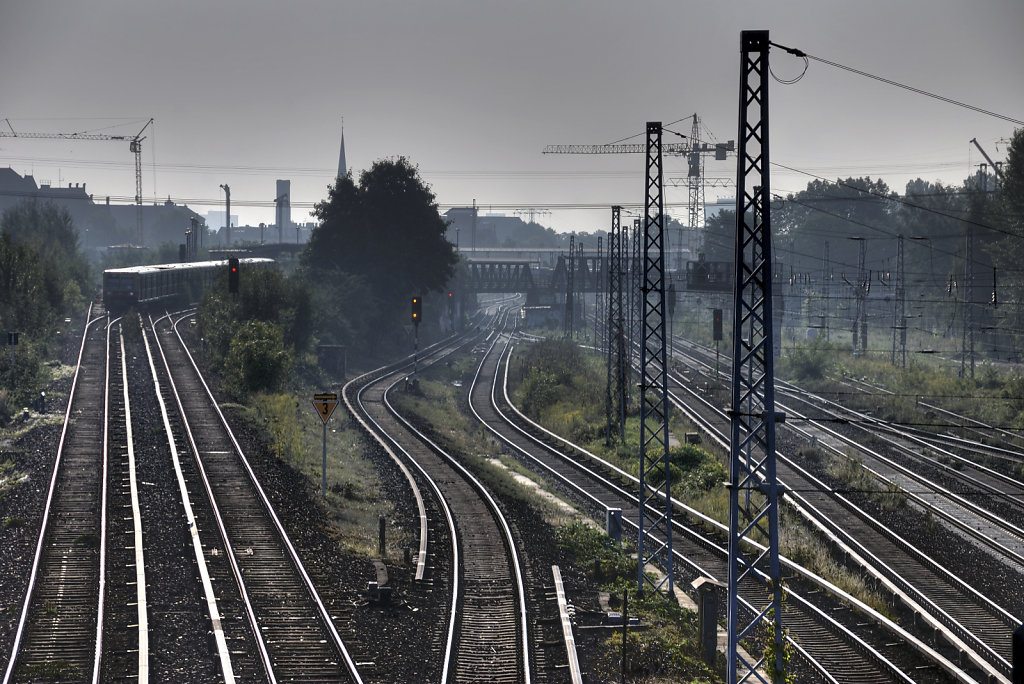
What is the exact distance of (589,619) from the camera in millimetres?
18062

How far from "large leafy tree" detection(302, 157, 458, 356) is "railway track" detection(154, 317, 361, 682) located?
143 ft

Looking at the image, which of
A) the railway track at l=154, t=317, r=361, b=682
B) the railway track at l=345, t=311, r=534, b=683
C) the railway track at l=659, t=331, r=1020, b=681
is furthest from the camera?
the railway track at l=659, t=331, r=1020, b=681

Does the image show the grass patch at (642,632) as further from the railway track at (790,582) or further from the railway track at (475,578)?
the railway track at (790,582)

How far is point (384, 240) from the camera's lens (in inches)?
2953

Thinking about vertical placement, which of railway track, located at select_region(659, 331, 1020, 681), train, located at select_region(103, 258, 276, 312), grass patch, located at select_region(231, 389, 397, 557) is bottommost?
railway track, located at select_region(659, 331, 1020, 681)

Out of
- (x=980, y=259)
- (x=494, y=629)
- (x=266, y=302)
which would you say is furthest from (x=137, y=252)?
(x=494, y=629)

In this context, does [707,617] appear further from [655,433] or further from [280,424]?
[280,424]

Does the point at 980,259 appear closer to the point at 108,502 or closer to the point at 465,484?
the point at 465,484

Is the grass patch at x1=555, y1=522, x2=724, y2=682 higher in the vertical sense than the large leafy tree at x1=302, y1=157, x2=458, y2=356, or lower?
lower

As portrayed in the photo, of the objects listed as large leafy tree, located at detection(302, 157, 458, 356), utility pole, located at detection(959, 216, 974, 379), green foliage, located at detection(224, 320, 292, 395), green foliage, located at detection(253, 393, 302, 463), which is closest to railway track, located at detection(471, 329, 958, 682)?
green foliage, located at detection(253, 393, 302, 463)

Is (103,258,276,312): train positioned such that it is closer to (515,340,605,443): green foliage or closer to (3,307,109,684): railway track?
(515,340,605,443): green foliage

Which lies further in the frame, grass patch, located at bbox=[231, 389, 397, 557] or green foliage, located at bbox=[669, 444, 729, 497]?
green foliage, located at bbox=[669, 444, 729, 497]

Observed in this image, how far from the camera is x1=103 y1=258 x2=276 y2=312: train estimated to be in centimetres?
6675

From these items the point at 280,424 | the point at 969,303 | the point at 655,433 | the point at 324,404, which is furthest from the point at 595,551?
the point at 969,303
